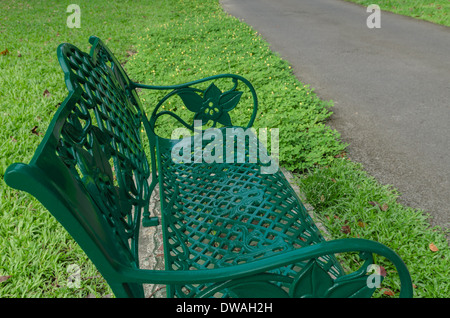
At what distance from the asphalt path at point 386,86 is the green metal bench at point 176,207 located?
144 centimetres

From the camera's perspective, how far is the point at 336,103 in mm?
4285

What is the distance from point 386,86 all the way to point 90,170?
4636 millimetres

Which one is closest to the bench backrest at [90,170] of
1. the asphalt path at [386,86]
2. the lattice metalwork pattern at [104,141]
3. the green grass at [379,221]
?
the lattice metalwork pattern at [104,141]

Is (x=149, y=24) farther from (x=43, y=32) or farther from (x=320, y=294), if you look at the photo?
(x=320, y=294)

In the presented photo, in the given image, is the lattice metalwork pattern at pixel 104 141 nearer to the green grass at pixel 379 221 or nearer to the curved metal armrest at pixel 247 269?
the curved metal armrest at pixel 247 269

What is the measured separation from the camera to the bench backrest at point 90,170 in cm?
78

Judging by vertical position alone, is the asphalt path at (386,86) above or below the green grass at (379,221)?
above

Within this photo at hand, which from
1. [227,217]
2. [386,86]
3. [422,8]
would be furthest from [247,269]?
[422,8]

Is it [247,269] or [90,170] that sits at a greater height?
[90,170]

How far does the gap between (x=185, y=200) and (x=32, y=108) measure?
2.75m

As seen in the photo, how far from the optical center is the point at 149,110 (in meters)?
4.07

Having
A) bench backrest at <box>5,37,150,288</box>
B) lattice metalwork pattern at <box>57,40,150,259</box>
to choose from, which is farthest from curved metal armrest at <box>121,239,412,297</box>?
lattice metalwork pattern at <box>57,40,150,259</box>

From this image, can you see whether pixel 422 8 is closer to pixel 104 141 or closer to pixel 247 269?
pixel 104 141
